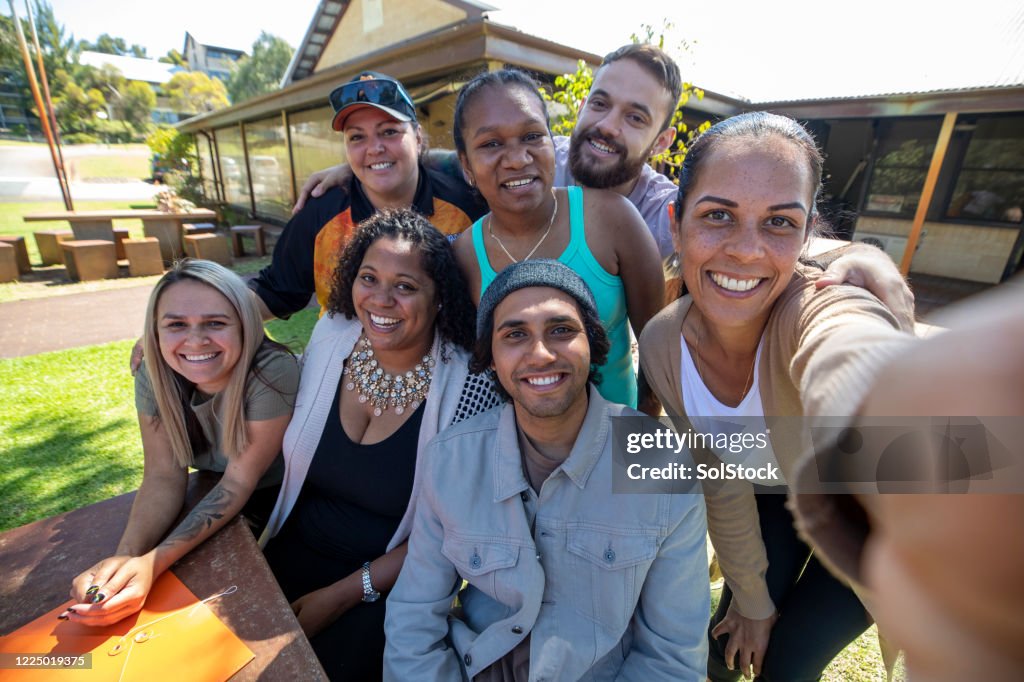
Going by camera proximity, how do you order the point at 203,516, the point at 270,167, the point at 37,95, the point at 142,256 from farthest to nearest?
the point at 37,95, the point at 270,167, the point at 142,256, the point at 203,516

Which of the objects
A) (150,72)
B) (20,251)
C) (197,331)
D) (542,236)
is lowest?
(20,251)

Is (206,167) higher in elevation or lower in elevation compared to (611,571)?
higher

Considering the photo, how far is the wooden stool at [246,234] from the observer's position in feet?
37.2

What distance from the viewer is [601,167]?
257 centimetres

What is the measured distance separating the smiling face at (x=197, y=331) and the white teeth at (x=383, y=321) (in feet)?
1.92

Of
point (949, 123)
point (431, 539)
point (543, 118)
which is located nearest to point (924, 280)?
point (949, 123)

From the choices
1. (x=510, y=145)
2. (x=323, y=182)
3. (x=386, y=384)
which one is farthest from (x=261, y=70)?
(x=386, y=384)

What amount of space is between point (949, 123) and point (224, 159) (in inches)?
752

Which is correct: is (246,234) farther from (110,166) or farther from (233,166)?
(110,166)

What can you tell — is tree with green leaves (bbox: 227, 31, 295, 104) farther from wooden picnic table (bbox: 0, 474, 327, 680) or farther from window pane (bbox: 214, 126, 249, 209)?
wooden picnic table (bbox: 0, 474, 327, 680)

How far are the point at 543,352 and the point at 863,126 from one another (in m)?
11.5

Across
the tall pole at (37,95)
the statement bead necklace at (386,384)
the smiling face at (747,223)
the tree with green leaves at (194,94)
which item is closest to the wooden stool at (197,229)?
the tall pole at (37,95)

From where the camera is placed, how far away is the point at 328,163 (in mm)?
10180

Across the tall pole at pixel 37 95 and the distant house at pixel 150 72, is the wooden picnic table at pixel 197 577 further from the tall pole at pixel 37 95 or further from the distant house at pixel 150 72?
the distant house at pixel 150 72
